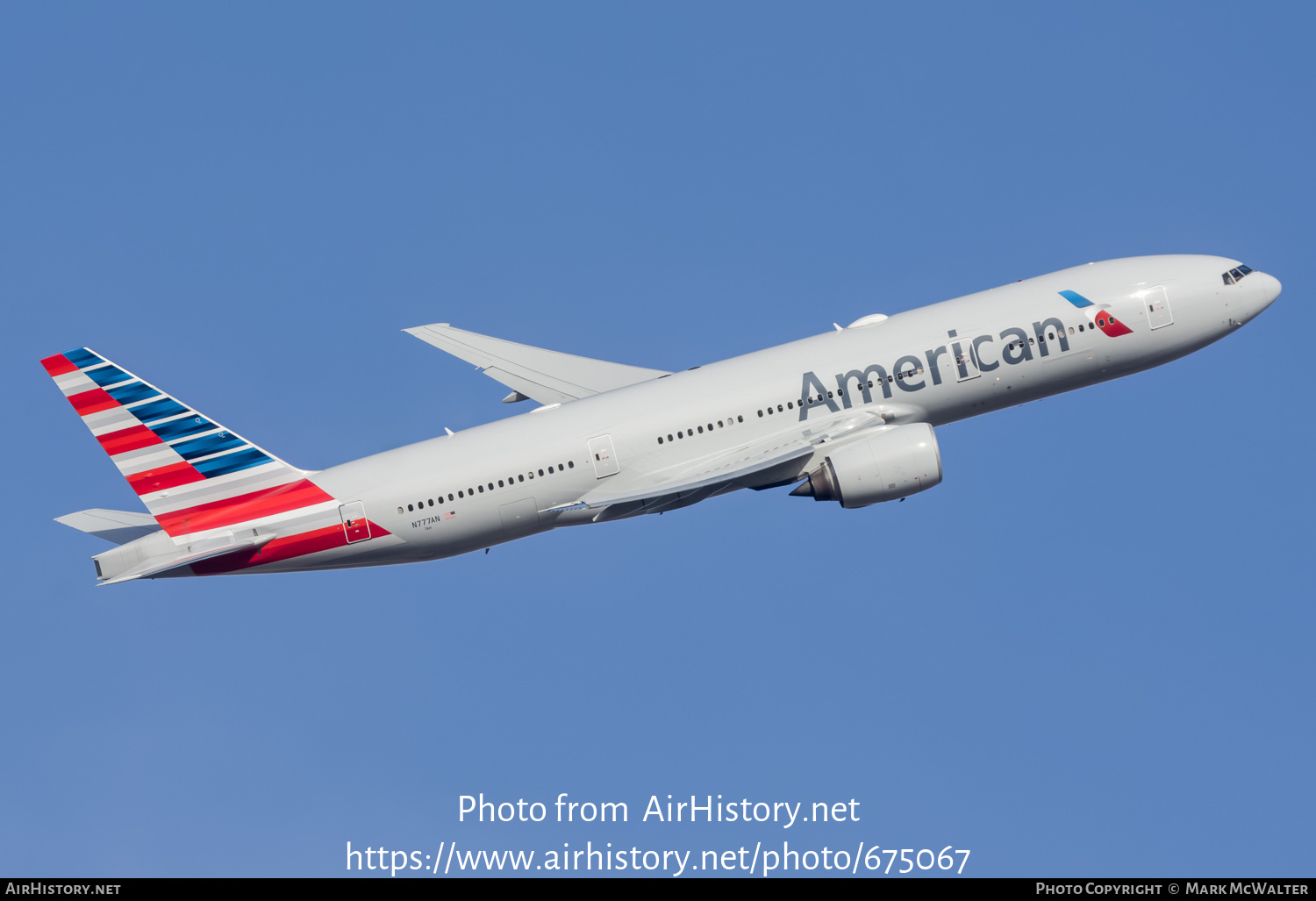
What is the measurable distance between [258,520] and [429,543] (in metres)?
6.35

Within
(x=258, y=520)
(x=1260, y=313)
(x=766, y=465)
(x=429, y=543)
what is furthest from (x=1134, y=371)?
(x=258, y=520)

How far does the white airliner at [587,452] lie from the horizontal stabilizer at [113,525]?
0.21ft

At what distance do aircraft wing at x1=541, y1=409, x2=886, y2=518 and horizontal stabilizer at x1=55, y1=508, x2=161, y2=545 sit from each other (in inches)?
590

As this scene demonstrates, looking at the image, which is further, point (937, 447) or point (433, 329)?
point (433, 329)

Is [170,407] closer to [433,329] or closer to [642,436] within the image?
[433,329]

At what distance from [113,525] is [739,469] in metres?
23.4

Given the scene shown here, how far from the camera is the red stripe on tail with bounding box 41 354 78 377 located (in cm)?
5159

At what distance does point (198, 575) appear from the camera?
174ft

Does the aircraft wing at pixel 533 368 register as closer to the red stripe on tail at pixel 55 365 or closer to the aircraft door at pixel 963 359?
the aircraft door at pixel 963 359

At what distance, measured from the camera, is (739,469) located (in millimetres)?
51031

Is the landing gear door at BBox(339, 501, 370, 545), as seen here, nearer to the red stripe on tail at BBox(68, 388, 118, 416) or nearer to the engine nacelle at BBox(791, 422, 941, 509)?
the red stripe on tail at BBox(68, 388, 118, 416)

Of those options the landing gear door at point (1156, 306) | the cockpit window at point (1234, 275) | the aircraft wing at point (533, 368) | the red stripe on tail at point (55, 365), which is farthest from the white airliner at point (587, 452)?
the aircraft wing at point (533, 368)

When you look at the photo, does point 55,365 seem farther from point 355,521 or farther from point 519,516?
point 519,516

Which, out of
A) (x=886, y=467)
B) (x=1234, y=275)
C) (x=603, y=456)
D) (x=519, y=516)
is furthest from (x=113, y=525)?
(x=1234, y=275)
